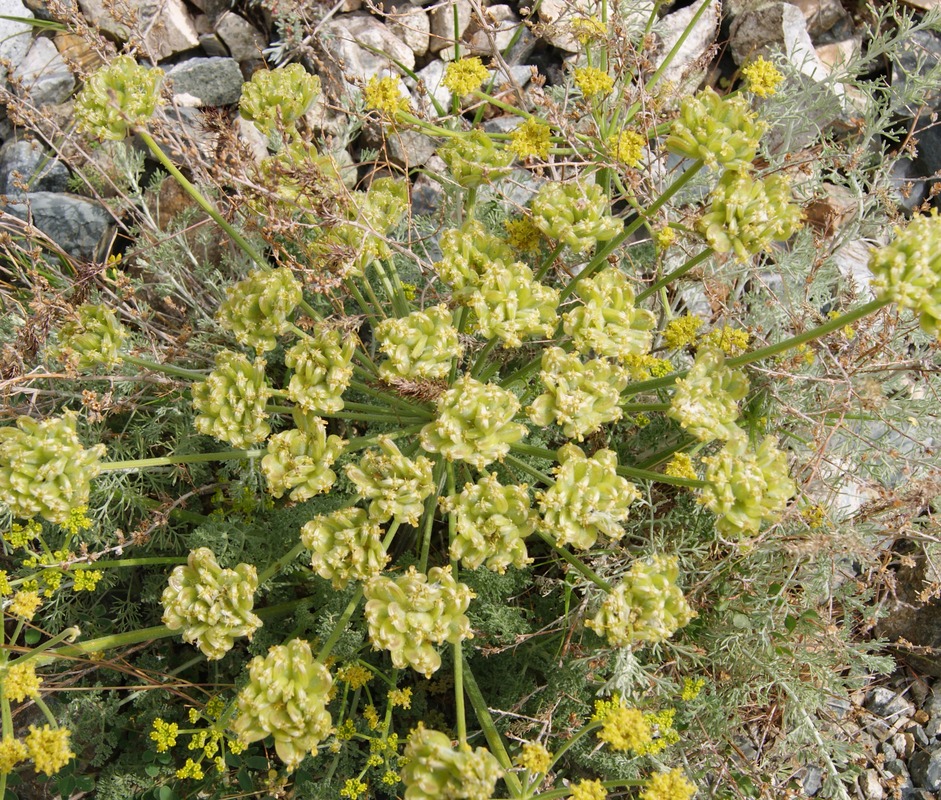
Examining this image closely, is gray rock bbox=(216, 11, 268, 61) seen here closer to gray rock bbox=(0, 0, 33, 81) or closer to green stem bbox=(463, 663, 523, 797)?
gray rock bbox=(0, 0, 33, 81)


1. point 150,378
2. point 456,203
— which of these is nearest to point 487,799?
point 150,378

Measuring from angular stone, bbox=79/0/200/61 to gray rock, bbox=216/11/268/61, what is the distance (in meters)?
0.27

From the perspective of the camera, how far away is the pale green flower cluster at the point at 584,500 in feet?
10.6

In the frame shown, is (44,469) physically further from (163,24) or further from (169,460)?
(163,24)

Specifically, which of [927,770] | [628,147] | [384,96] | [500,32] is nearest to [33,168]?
[384,96]

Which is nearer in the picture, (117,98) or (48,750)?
(48,750)

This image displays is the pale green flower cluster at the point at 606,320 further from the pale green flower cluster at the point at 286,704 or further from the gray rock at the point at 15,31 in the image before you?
the gray rock at the point at 15,31

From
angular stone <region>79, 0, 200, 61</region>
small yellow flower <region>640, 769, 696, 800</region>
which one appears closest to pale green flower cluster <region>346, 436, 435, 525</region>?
small yellow flower <region>640, 769, 696, 800</region>

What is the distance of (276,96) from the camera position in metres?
4.06

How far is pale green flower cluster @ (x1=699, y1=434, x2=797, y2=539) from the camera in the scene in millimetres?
3299

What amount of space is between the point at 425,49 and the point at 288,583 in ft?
15.6

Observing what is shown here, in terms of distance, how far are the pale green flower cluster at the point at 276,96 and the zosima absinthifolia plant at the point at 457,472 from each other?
0.09ft

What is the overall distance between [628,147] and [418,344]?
193 cm

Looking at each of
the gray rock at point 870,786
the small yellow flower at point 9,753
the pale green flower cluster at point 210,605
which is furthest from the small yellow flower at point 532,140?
the gray rock at point 870,786
